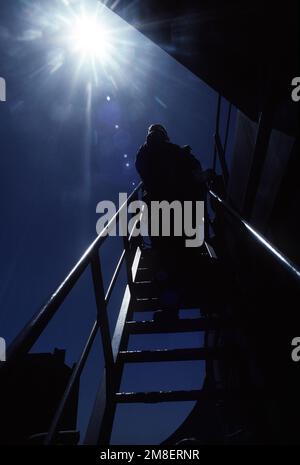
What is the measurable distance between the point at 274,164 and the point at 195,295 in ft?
5.32

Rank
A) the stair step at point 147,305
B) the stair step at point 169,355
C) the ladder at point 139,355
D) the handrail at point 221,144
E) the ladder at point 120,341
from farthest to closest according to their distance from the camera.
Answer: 1. the handrail at point 221,144
2. the stair step at point 147,305
3. the stair step at point 169,355
4. the ladder at point 139,355
5. the ladder at point 120,341

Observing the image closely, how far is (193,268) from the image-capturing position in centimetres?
323

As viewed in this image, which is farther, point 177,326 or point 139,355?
point 177,326

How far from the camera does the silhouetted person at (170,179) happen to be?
3459 millimetres

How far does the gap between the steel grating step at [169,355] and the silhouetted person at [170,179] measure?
1.11 metres

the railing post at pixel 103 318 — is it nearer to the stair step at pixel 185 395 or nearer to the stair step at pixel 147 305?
the stair step at pixel 185 395

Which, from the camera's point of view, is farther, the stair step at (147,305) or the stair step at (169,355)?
the stair step at (147,305)

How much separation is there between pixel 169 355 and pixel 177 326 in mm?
417

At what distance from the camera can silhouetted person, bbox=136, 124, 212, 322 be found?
3459mm

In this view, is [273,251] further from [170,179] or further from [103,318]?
[170,179]

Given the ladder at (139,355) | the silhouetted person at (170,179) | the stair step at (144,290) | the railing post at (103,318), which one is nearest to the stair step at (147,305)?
the ladder at (139,355)

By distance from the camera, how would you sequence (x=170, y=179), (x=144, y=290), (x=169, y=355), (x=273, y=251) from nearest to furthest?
(x=273, y=251)
(x=169, y=355)
(x=144, y=290)
(x=170, y=179)

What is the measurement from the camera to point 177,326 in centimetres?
268

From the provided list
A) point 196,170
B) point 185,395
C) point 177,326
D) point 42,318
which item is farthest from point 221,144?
point 42,318
